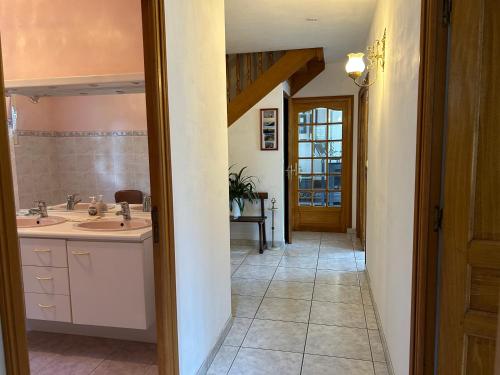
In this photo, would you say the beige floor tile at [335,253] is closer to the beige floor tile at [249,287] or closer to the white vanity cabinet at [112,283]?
the beige floor tile at [249,287]

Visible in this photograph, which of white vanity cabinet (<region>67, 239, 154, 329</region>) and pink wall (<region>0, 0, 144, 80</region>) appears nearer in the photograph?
white vanity cabinet (<region>67, 239, 154, 329</region>)

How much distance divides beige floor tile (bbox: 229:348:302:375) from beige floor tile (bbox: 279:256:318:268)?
1.73 meters

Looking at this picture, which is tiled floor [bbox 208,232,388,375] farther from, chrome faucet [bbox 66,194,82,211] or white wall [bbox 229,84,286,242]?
chrome faucet [bbox 66,194,82,211]

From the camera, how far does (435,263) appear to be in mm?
1384

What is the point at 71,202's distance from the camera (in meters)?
2.82

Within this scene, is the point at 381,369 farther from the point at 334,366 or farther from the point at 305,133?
the point at 305,133

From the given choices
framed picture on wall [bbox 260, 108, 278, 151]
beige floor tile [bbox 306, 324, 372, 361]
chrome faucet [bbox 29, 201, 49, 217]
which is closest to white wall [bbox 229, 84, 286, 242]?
framed picture on wall [bbox 260, 108, 278, 151]

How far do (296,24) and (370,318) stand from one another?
265 cm

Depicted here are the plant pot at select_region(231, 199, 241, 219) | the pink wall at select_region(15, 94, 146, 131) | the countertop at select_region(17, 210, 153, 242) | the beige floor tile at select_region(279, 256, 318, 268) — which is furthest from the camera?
the plant pot at select_region(231, 199, 241, 219)

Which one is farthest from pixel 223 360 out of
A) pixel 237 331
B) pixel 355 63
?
pixel 355 63

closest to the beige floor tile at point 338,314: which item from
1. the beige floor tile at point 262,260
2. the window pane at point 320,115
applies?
the beige floor tile at point 262,260

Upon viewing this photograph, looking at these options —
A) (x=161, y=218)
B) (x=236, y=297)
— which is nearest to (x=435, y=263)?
(x=161, y=218)

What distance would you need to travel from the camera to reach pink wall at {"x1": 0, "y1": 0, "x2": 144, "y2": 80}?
2.45 meters

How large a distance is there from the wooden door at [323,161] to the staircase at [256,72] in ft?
3.83
